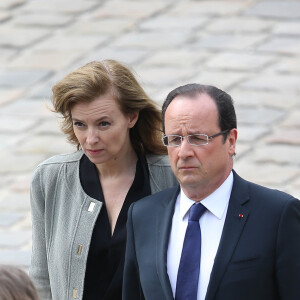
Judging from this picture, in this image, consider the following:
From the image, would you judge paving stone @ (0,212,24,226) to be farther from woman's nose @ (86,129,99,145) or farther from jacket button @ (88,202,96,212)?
Result: woman's nose @ (86,129,99,145)

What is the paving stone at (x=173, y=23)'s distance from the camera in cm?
995

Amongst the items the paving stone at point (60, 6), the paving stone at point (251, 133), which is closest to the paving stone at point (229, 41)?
the paving stone at point (251, 133)

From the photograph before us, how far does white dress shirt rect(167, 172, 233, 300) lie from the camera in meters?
3.33

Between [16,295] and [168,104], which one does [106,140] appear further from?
[16,295]

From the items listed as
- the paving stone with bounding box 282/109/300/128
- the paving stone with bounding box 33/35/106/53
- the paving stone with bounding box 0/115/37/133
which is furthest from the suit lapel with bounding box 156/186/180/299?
the paving stone with bounding box 33/35/106/53

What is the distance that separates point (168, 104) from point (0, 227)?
12.4 ft

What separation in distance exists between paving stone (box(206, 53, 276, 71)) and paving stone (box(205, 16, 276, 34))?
0.53 m

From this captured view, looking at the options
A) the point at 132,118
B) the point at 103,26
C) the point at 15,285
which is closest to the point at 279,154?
the point at 103,26

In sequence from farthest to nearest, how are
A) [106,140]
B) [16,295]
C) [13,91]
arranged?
[13,91]
[106,140]
[16,295]

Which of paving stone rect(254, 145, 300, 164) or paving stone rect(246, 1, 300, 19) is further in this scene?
paving stone rect(246, 1, 300, 19)

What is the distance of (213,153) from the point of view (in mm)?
3328

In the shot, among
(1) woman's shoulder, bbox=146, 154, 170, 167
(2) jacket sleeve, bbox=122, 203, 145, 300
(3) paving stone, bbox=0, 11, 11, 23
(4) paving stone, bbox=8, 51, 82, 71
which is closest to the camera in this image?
(2) jacket sleeve, bbox=122, 203, 145, 300

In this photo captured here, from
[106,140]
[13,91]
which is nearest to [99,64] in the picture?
[106,140]

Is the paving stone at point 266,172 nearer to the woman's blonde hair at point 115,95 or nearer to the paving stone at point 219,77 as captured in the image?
the paving stone at point 219,77
